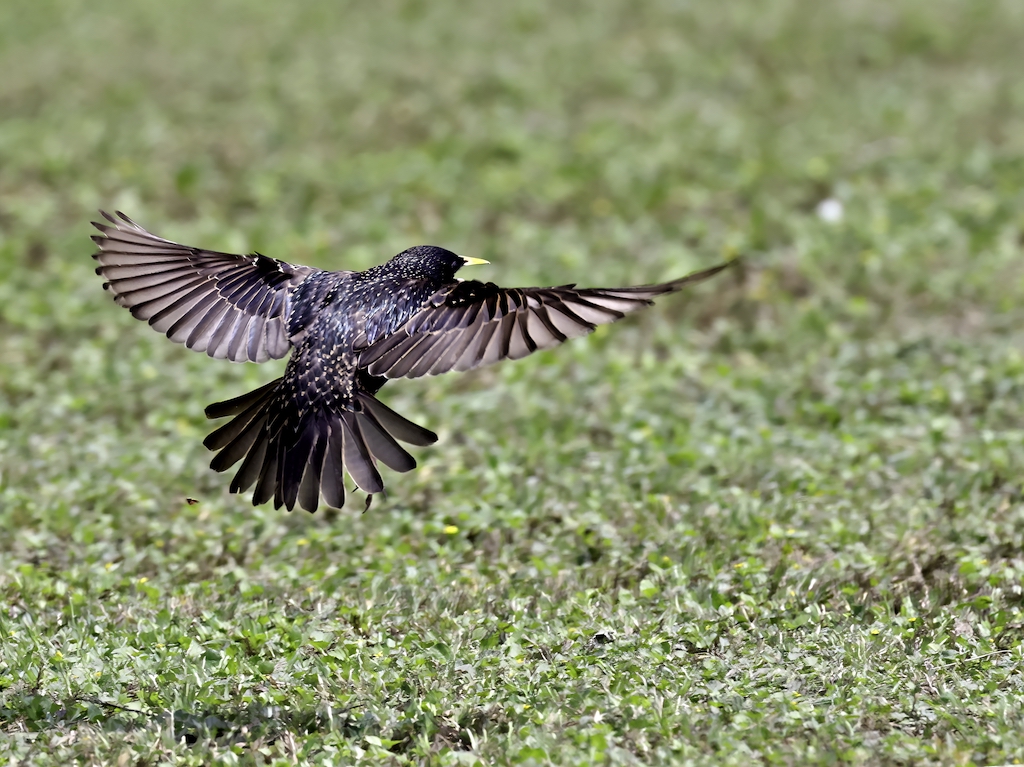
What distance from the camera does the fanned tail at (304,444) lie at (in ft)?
18.5

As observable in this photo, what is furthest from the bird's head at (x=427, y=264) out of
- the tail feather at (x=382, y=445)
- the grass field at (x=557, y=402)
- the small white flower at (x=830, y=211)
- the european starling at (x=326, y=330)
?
the small white flower at (x=830, y=211)

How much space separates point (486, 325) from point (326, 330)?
0.87 m

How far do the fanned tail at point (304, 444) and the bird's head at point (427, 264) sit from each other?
2.16 ft

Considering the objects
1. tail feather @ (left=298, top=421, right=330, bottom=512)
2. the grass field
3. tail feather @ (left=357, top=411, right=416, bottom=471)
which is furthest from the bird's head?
the grass field

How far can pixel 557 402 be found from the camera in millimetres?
9633

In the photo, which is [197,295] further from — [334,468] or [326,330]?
[334,468]

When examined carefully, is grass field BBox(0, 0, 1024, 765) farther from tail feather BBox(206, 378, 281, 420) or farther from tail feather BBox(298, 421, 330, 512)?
tail feather BBox(206, 378, 281, 420)

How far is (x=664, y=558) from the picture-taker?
22.3 ft

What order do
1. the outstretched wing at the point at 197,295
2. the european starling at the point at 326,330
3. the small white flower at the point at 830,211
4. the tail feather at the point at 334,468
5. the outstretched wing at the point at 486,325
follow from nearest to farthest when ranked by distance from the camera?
the outstretched wing at the point at 486,325
the european starling at the point at 326,330
the tail feather at the point at 334,468
the outstretched wing at the point at 197,295
the small white flower at the point at 830,211

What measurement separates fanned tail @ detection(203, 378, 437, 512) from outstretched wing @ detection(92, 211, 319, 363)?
0.39 metres

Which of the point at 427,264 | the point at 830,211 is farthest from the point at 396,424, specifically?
the point at 830,211

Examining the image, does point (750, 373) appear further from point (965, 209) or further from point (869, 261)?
point (965, 209)

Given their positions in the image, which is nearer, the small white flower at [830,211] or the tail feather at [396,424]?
the tail feather at [396,424]

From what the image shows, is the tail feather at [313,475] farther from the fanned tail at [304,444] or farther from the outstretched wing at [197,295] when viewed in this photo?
the outstretched wing at [197,295]
